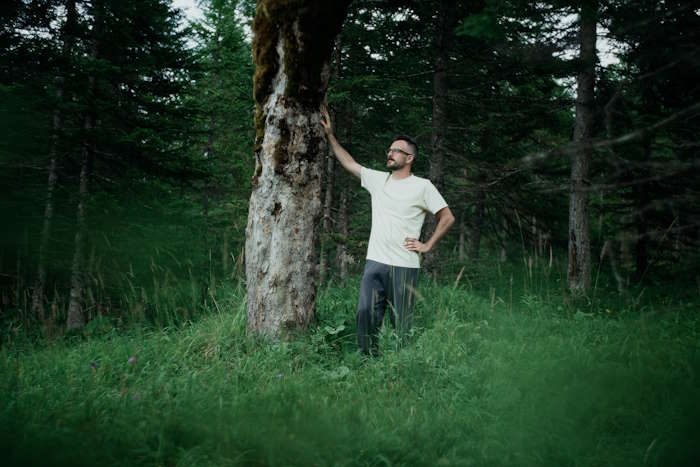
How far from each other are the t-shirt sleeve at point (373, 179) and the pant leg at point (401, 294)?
87 cm

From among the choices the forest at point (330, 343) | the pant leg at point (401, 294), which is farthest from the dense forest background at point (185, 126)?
the pant leg at point (401, 294)

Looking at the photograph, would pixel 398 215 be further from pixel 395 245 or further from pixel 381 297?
pixel 381 297

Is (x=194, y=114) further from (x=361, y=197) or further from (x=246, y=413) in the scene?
(x=246, y=413)

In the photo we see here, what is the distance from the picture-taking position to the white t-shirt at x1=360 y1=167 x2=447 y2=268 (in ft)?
12.9

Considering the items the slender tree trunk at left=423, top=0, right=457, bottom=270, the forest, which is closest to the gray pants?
the forest

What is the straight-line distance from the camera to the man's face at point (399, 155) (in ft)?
13.5

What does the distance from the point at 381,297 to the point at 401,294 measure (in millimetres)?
210

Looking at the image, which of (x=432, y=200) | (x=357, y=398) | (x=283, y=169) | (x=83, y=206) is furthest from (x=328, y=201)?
(x=357, y=398)

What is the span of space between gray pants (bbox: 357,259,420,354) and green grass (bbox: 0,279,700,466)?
192 mm

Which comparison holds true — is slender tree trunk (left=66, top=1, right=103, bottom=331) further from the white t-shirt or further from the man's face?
the man's face

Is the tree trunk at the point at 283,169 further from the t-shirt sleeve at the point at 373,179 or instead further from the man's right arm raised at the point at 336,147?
the t-shirt sleeve at the point at 373,179

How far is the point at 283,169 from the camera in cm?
369

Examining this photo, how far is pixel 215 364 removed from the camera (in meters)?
3.30

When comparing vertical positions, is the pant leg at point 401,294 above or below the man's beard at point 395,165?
below
